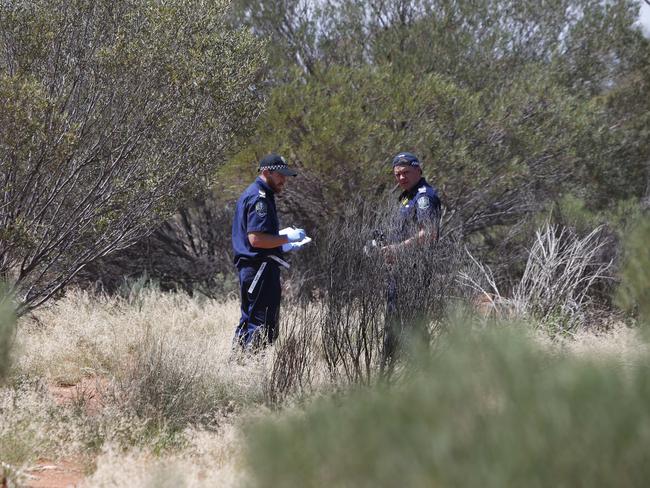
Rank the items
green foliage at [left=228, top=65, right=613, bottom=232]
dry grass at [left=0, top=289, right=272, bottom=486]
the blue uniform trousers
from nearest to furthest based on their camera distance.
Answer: dry grass at [left=0, top=289, right=272, bottom=486] < the blue uniform trousers < green foliage at [left=228, top=65, right=613, bottom=232]

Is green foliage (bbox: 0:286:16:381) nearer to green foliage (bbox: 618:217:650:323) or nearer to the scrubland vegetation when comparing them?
the scrubland vegetation

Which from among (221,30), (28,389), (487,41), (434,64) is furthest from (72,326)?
(487,41)

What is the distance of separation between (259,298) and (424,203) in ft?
4.31

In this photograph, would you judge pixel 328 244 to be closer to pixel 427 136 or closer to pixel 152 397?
pixel 152 397

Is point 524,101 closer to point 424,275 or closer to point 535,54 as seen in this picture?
point 535,54

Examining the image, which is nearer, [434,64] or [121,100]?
[121,100]

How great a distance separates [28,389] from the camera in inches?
221

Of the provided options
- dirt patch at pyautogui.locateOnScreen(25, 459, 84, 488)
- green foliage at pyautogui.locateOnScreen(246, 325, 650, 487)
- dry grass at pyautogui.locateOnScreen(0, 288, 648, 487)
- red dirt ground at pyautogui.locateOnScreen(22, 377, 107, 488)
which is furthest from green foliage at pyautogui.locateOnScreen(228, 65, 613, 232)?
green foliage at pyautogui.locateOnScreen(246, 325, 650, 487)

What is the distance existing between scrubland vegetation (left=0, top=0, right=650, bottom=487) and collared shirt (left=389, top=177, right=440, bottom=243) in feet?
0.56

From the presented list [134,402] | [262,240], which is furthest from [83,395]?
[262,240]

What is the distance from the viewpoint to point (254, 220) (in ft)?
20.2

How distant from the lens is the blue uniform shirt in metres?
6.15

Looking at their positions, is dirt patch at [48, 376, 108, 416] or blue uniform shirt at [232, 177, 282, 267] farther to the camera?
blue uniform shirt at [232, 177, 282, 267]

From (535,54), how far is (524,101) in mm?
1700
